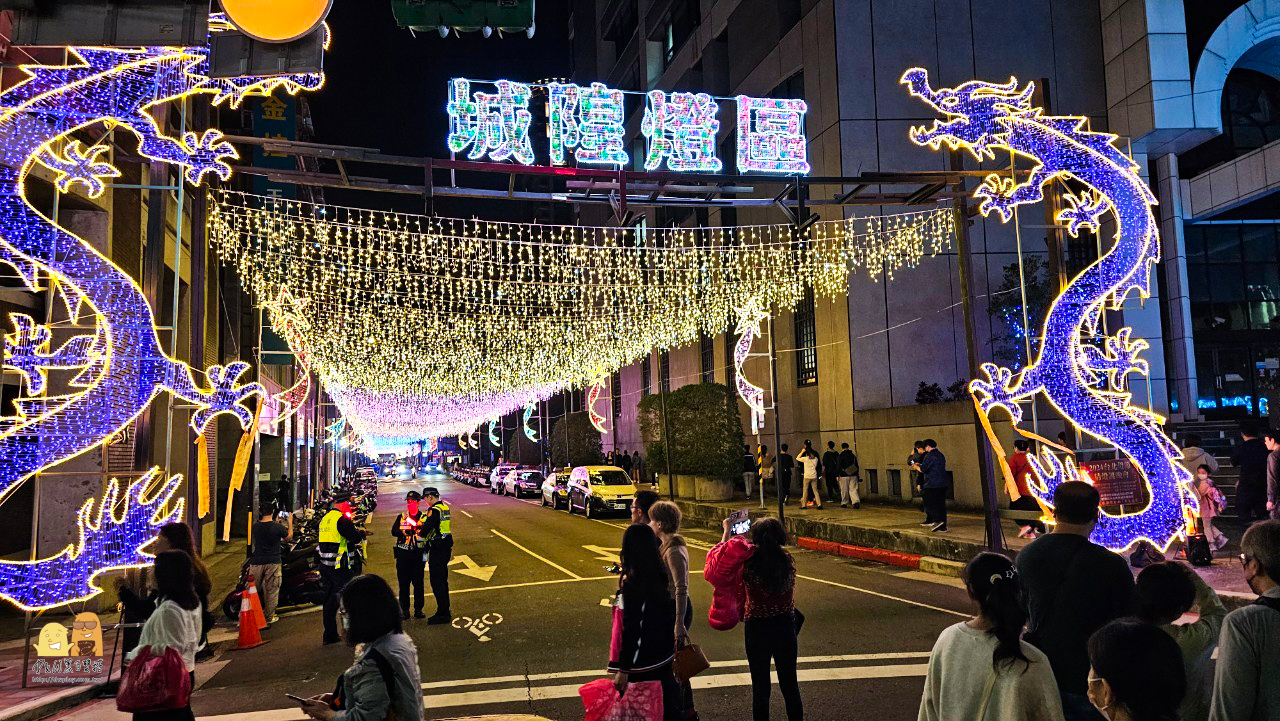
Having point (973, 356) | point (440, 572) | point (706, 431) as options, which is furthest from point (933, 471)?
point (706, 431)

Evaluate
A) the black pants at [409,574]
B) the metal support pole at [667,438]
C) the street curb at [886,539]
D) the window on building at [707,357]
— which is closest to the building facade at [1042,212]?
the street curb at [886,539]

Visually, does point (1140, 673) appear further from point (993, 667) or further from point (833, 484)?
point (833, 484)

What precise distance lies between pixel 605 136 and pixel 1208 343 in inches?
914

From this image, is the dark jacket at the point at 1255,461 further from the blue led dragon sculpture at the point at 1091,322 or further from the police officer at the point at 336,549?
the police officer at the point at 336,549

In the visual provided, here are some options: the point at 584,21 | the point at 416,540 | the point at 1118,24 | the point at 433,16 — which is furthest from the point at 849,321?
the point at 584,21

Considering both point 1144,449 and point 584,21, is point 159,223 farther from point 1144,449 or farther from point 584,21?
point 584,21

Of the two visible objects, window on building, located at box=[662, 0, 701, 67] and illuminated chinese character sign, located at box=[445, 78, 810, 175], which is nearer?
illuminated chinese character sign, located at box=[445, 78, 810, 175]

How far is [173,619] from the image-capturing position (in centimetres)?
467

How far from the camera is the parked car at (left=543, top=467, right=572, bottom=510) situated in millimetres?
32625

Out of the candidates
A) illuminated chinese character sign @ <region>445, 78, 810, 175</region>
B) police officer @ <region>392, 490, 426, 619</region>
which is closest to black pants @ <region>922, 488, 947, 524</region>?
illuminated chinese character sign @ <region>445, 78, 810, 175</region>

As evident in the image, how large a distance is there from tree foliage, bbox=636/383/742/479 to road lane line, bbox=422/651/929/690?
21.3 meters

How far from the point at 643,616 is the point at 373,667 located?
6.27 ft

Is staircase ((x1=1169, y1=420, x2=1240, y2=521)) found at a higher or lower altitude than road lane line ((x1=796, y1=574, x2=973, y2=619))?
higher

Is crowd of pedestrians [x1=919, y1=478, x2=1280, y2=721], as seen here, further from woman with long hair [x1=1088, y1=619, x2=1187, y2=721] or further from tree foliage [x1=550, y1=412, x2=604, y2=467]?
tree foliage [x1=550, y1=412, x2=604, y2=467]
